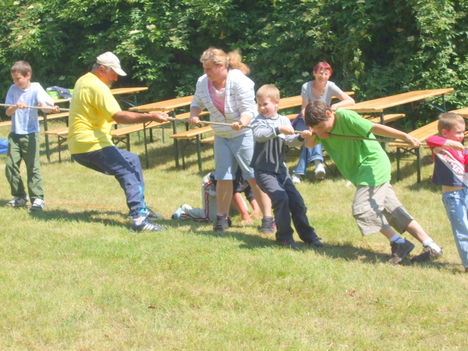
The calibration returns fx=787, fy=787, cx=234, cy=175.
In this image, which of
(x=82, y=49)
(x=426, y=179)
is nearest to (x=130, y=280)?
(x=426, y=179)

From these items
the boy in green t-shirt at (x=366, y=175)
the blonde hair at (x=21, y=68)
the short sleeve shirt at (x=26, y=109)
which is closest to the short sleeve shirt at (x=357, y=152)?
the boy in green t-shirt at (x=366, y=175)

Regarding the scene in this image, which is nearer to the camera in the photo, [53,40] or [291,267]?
[291,267]

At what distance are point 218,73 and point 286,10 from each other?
22.8 ft

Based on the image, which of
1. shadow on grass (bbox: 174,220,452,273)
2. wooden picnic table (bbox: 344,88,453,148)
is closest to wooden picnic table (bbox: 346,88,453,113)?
wooden picnic table (bbox: 344,88,453,148)

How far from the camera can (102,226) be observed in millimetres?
7914

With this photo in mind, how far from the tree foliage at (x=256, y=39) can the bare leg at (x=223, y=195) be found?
547 cm

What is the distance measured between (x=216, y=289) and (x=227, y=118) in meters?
2.06

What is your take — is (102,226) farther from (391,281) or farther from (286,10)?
(286,10)

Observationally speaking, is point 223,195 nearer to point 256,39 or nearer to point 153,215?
point 153,215

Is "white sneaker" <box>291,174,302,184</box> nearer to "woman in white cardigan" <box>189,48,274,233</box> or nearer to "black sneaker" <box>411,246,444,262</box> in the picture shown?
"woman in white cardigan" <box>189,48,274,233</box>

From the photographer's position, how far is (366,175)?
645cm

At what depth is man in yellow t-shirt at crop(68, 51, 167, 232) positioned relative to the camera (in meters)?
7.54

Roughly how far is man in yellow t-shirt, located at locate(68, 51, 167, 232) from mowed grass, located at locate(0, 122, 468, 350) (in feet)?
1.10

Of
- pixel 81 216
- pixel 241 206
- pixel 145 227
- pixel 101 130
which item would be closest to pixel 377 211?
pixel 241 206
